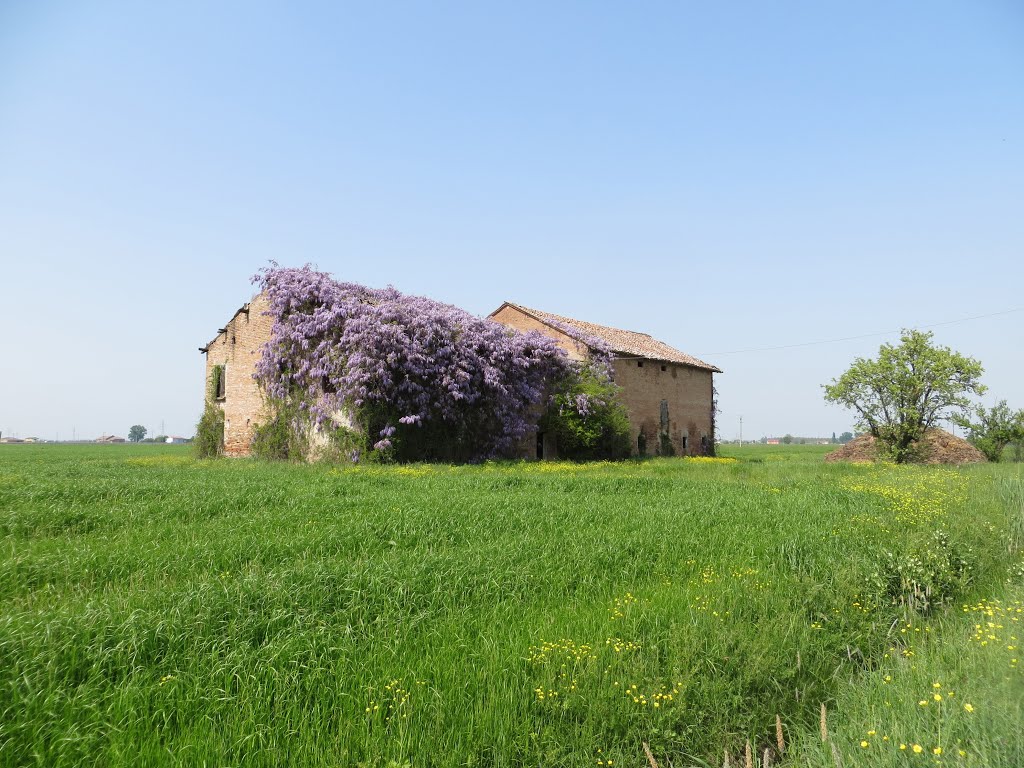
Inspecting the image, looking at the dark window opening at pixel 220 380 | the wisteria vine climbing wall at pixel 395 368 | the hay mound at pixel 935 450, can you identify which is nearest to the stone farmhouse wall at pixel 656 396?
the wisteria vine climbing wall at pixel 395 368

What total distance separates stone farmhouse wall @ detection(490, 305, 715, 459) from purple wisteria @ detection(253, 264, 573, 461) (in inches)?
124

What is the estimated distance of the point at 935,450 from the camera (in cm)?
2848

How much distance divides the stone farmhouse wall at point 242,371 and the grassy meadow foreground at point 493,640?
53.8 ft

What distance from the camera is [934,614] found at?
21.7 feet

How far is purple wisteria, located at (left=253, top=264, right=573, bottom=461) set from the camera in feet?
70.1

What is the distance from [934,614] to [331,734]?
21.0ft

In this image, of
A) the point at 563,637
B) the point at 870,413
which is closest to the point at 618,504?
the point at 563,637

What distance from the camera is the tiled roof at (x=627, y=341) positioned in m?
29.5

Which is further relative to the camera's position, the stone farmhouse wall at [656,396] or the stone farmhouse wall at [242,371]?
the stone farmhouse wall at [656,396]

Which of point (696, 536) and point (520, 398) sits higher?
point (520, 398)

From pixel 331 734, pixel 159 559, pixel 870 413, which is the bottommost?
pixel 331 734

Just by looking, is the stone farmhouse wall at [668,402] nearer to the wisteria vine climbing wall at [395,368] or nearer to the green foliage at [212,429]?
the wisteria vine climbing wall at [395,368]

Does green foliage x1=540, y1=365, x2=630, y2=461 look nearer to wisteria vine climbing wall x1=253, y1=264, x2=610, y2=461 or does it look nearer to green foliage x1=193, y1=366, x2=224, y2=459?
wisteria vine climbing wall x1=253, y1=264, x2=610, y2=461

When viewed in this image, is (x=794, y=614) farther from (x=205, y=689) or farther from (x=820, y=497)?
(x=820, y=497)
